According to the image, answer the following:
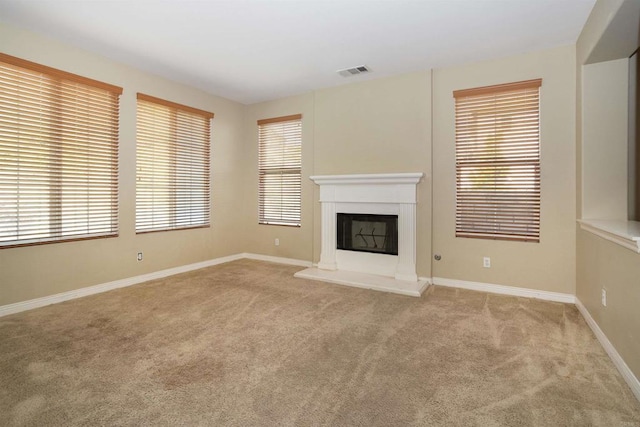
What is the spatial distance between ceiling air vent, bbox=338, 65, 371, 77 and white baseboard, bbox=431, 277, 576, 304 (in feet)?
9.31

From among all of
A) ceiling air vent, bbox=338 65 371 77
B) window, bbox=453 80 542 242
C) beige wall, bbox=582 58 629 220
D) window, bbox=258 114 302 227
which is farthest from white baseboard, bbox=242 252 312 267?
beige wall, bbox=582 58 629 220

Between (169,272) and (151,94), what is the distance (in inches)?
96.2

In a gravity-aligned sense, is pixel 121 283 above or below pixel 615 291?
below

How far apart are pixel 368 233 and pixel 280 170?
1.92m

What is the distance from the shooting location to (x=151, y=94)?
4.29 metres

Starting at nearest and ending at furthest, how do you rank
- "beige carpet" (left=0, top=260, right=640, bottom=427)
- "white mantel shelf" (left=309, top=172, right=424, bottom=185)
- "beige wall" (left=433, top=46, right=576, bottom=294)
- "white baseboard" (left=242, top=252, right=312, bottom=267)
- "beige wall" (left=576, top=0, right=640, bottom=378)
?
1. "beige carpet" (left=0, top=260, right=640, bottom=427)
2. "beige wall" (left=576, top=0, right=640, bottom=378)
3. "beige wall" (left=433, top=46, right=576, bottom=294)
4. "white mantel shelf" (left=309, top=172, right=424, bottom=185)
5. "white baseboard" (left=242, top=252, right=312, bottom=267)

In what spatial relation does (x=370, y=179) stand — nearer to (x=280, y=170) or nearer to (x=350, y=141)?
(x=350, y=141)

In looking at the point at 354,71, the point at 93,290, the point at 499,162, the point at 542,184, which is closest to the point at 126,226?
the point at 93,290

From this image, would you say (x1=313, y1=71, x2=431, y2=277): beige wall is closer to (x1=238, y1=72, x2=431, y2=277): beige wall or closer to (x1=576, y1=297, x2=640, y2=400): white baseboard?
(x1=238, y1=72, x2=431, y2=277): beige wall

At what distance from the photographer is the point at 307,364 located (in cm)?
217

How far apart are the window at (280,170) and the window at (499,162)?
2.45 m

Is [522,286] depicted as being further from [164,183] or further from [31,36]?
[31,36]

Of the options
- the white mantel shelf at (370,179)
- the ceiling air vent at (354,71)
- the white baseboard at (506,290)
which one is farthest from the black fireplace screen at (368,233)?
the ceiling air vent at (354,71)

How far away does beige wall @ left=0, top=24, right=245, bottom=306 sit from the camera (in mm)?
3170
